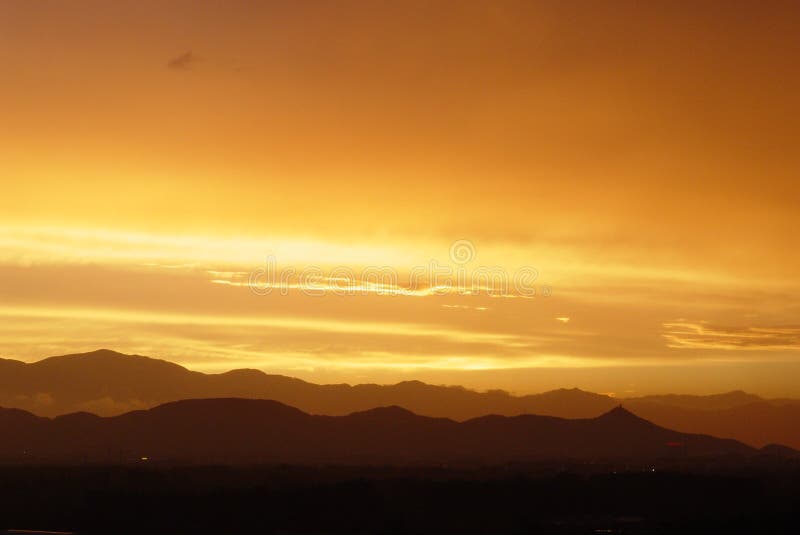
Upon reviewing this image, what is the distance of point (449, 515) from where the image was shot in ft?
243

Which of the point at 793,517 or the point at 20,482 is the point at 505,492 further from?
the point at 20,482

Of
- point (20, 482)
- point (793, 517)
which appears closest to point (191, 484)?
point (20, 482)

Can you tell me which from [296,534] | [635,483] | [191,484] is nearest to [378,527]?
[296,534]

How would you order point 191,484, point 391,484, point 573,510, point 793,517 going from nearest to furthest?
point 793,517 < point 573,510 < point 391,484 < point 191,484

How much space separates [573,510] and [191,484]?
164 feet

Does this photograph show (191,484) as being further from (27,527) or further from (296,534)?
(296,534)

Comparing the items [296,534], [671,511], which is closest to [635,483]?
[671,511]

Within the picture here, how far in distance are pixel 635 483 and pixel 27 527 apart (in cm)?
7828

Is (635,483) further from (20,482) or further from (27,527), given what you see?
(27,527)

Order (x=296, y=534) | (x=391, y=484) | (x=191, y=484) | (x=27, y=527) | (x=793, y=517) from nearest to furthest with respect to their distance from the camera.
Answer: (x=296, y=534)
(x=27, y=527)
(x=793, y=517)
(x=391, y=484)
(x=191, y=484)

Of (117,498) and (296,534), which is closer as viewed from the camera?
(296,534)

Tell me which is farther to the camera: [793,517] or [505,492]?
[505,492]

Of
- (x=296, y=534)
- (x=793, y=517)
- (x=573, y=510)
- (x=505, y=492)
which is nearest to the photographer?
(x=296, y=534)

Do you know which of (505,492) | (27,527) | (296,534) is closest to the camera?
(296,534)
